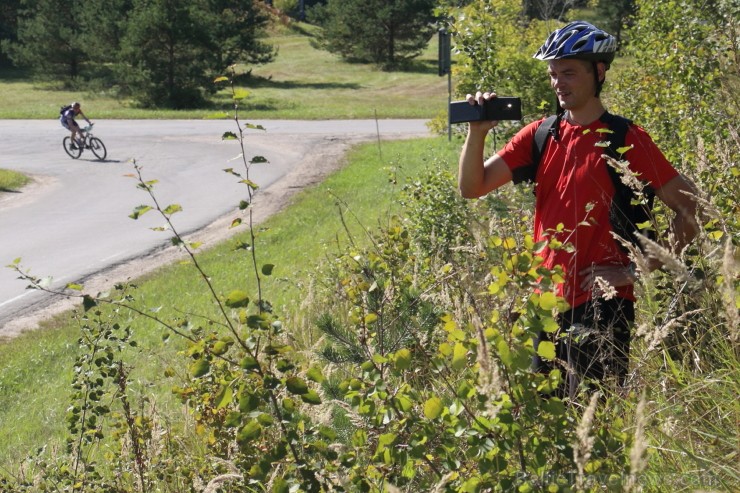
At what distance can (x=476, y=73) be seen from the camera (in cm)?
1043

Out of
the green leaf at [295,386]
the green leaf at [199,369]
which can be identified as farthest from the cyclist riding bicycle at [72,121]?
the green leaf at [295,386]

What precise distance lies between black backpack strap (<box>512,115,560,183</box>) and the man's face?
116 mm

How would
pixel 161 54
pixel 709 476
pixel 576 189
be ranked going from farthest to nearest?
pixel 161 54
pixel 576 189
pixel 709 476

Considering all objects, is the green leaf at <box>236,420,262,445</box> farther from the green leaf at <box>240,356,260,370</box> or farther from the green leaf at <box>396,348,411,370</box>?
the green leaf at <box>396,348,411,370</box>

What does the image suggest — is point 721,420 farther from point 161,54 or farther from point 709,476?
point 161,54

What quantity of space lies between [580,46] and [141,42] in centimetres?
3388

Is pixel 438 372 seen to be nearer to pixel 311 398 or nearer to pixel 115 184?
pixel 311 398

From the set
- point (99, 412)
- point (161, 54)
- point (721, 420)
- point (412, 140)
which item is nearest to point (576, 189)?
point (721, 420)

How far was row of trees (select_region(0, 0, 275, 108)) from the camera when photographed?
3591 cm

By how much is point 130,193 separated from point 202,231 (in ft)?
12.3

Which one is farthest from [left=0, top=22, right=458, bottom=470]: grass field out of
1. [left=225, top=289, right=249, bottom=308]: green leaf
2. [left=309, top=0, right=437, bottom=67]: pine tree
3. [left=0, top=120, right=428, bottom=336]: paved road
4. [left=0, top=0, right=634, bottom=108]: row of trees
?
[left=309, top=0, right=437, bottom=67]: pine tree

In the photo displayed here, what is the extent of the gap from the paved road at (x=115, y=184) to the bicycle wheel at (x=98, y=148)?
21 cm

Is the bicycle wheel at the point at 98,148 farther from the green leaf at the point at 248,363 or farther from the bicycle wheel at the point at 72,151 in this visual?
the green leaf at the point at 248,363

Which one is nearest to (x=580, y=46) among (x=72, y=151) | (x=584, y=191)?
(x=584, y=191)
